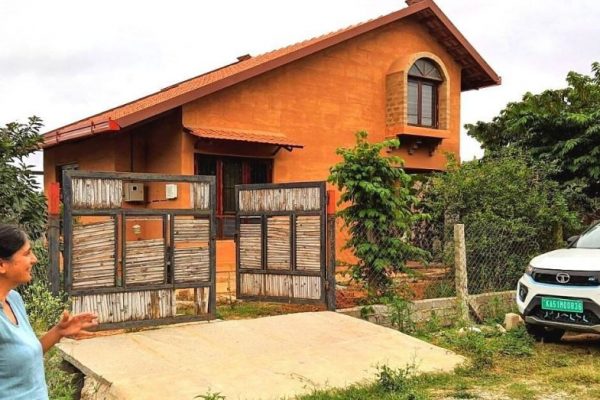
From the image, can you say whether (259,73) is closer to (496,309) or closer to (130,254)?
(130,254)

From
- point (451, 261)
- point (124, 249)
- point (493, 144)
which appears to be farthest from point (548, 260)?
point (493, 144)

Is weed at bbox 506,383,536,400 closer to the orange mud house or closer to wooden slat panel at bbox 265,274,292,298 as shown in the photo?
wooden slat panel at bbox 265,274,292,298

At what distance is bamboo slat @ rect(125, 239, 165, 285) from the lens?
7.22m

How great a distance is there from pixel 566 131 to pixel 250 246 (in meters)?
8.14

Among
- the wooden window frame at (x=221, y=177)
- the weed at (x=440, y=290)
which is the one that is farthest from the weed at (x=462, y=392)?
the wooden window frame at (x=221, y=177)

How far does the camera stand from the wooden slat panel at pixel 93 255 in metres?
6.88

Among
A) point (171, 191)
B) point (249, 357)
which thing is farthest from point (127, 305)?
point (171, 191)

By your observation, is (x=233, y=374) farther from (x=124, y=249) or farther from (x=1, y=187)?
(x=1, y=187)

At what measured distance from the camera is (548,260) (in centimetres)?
801

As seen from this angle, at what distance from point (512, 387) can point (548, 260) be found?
250 centimetres

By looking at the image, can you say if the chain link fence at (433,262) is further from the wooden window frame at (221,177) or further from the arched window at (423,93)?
the arched window at (423,93)

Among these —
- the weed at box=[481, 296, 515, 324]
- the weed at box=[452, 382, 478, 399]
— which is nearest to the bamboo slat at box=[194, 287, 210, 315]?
the weed at box=[452, 382, 478, 399]

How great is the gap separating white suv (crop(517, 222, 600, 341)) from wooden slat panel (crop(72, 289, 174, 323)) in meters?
4.50

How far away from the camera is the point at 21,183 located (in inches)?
269
